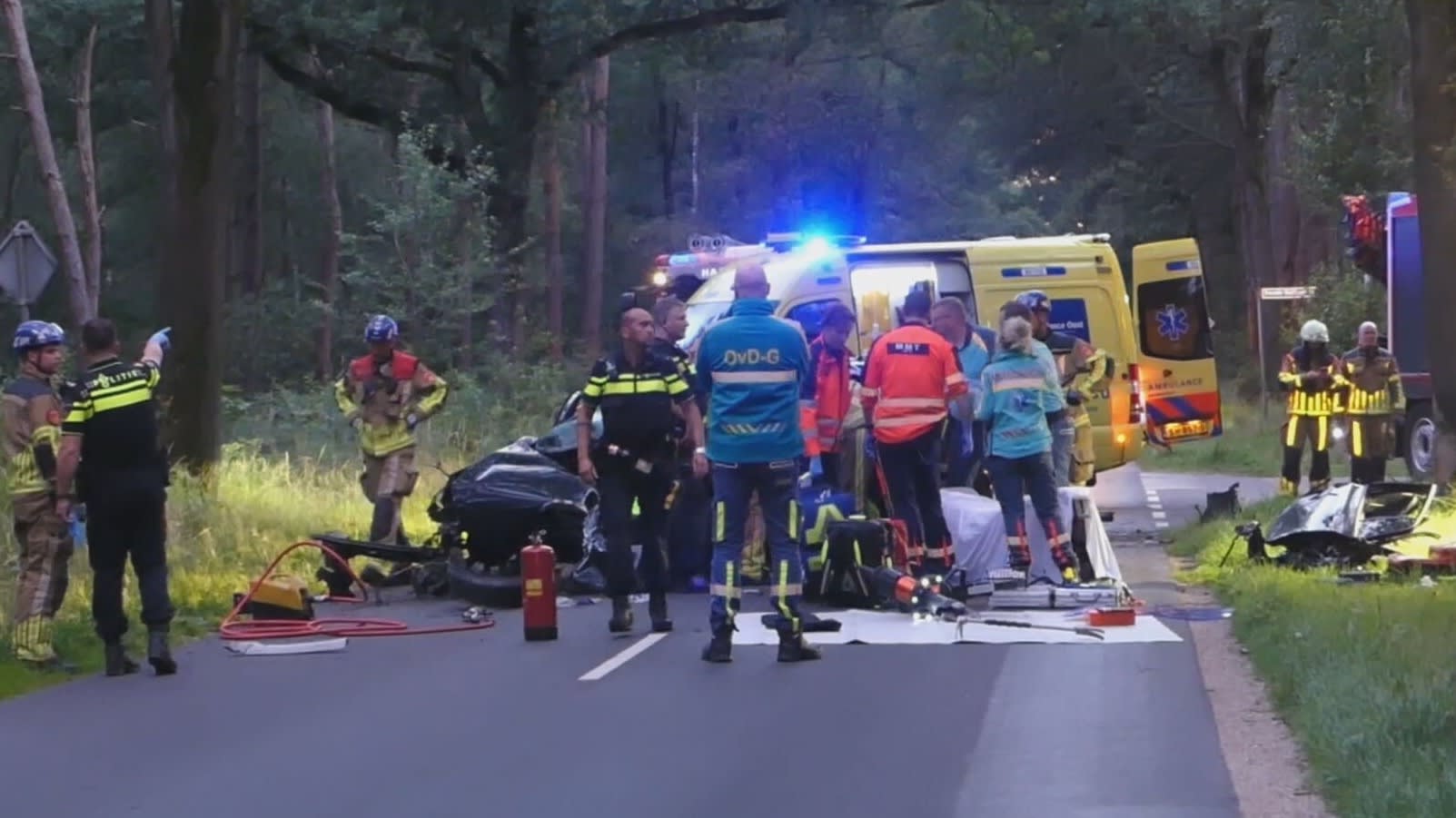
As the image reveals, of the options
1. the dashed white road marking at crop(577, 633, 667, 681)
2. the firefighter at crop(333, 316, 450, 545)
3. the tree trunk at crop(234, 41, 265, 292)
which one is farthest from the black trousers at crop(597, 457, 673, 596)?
the tree trunk at crop(234, 41, 265, 292)

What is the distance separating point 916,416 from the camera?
1332 cm

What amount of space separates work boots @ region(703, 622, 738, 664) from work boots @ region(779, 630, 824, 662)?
0.27 meters

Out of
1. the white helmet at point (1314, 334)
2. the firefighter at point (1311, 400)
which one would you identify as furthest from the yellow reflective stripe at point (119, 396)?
the white helmet at point (1314, 334)

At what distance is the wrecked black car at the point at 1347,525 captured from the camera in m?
13.6

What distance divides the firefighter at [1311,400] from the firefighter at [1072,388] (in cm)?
414

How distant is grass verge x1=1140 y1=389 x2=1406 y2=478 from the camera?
27.5 meters

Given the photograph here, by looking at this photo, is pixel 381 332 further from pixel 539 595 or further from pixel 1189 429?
pixel 1189 429

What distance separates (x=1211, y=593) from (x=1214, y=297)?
45862mm

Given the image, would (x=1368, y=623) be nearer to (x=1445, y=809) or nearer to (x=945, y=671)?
(x=945, y=671)

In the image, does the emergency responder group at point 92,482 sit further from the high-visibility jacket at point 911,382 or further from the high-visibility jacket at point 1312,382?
the high-visibility jacket at point 1312,382

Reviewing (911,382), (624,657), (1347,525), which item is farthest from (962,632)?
(1347,525)

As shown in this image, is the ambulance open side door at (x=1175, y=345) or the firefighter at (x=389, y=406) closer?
the firefighter at (x=389, y=406)

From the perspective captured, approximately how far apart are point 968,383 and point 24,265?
528 inches

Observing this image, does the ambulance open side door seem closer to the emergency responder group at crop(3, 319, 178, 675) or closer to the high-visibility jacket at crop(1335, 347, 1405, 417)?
the high-visibility jacket at crop(1335, 347, 1405, 417)
